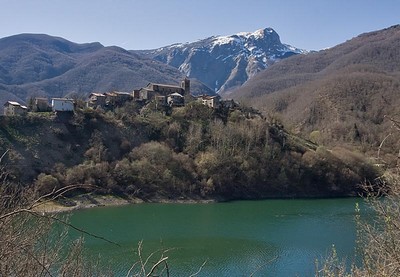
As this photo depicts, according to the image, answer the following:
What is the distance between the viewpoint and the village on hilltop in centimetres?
5291

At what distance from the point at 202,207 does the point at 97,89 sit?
124 m

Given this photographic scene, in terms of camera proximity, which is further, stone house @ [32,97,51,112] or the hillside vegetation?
stone house @ [32,97,51,112]

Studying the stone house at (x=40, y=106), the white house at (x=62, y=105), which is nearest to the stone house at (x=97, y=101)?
the white house at (x=62, y=105)

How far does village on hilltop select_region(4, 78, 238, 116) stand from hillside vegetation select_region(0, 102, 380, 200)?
1602mm

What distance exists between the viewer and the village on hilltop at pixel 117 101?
5291 centimetres

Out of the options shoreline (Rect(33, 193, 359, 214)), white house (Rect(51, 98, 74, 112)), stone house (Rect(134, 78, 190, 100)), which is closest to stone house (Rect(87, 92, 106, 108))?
stone house (Rect(134, 78, 190, 100))

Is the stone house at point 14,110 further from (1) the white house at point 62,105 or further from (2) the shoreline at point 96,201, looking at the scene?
(2) the shoreline at point 96,201

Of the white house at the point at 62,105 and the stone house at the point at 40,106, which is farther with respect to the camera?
the stone house at the point at 40,106

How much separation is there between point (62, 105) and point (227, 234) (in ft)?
94.7

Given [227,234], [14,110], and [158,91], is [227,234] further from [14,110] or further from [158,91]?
[158,91]

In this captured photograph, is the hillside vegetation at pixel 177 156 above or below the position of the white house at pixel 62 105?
below

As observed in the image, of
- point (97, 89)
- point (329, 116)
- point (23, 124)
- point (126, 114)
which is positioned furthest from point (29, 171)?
point (97, 89)

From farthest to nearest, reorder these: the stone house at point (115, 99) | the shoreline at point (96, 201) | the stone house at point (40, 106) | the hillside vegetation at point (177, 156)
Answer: the stone house at point (115, 99) → the stone house at point (40, 106) → the hillside vegetation at point (177, 156) → the shoreline at point (96, 201)

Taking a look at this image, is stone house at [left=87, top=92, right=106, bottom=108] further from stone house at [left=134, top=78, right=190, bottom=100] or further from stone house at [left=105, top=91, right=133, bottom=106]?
stone house at [left=134, top=78, right=190, bottom=100]
